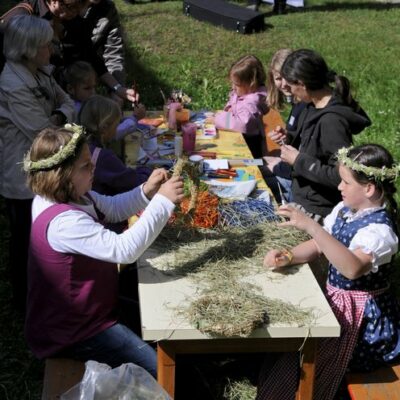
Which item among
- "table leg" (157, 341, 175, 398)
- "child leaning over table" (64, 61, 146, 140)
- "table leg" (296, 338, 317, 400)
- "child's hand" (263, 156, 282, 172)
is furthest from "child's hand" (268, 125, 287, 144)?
"table leg" (157, 341, 175, 398)

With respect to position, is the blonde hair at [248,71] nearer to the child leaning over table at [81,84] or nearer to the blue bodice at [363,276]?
the child leaning over table at [81,84]

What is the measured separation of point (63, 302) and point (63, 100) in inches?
68.5

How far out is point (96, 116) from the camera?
12.5ft

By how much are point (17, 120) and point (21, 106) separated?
84 millimetres

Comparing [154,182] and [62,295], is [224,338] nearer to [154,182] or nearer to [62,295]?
[62,295]

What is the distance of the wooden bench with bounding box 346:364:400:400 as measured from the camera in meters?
2.87

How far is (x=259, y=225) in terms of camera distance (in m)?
3.22

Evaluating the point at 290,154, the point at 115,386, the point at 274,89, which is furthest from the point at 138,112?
the point at 115,386

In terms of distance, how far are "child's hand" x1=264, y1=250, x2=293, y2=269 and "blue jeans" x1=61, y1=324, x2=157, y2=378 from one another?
0.69 metres

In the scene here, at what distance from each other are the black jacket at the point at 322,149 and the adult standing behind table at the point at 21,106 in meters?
1.48

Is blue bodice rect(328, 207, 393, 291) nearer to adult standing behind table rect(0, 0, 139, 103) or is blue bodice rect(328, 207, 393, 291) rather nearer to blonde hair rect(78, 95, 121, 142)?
blonde hair rect(78, 95, 121, 142)

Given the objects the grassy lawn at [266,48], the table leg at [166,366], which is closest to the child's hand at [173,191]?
the table leg at [166,366]

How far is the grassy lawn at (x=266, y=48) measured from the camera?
802cm

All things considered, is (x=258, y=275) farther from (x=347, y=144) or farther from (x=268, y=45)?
(x=268, y=45)
